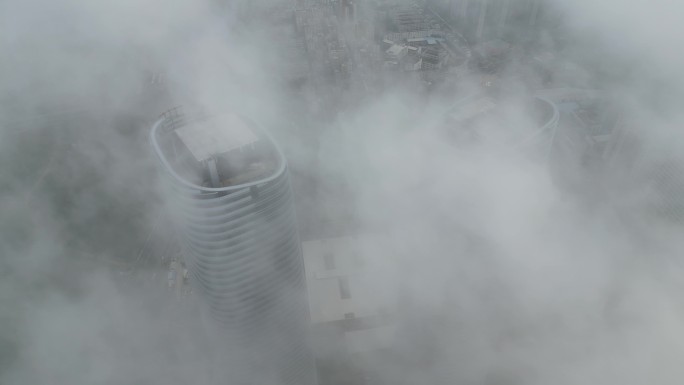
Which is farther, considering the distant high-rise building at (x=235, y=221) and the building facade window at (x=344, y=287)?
the building facade window at (x=344, y=287)

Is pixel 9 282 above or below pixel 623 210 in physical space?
below

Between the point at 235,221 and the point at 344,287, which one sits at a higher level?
the point at 235,221

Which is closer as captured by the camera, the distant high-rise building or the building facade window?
the distant high-rise building

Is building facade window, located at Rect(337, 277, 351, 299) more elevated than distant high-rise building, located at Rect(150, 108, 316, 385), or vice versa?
distant high-rise building, located at Rect(150, 108, 316, 385)

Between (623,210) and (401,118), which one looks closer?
(623,210)

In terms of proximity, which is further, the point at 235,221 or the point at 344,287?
the point at 344,287

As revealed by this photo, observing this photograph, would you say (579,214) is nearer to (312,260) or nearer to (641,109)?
(641,109)

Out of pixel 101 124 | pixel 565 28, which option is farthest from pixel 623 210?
pixel 101 124

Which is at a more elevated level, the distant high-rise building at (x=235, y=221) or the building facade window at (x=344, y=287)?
the distant high-rise building at (x=235, y=221)
